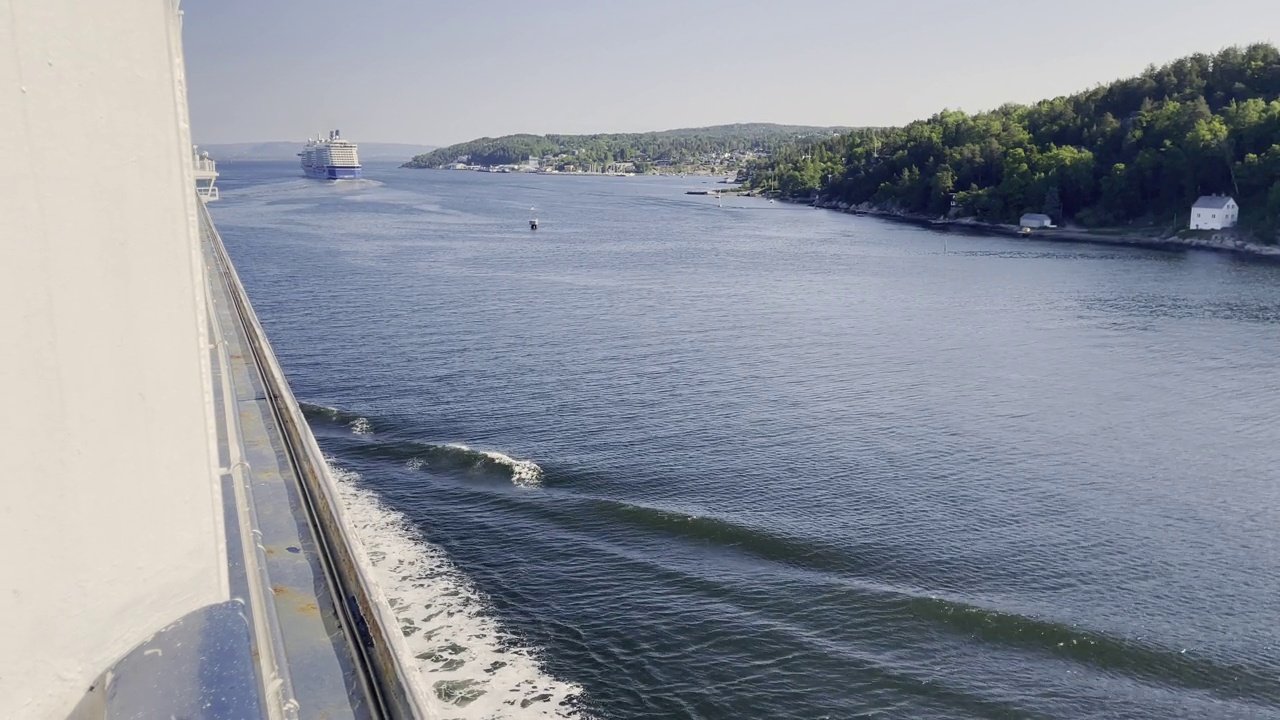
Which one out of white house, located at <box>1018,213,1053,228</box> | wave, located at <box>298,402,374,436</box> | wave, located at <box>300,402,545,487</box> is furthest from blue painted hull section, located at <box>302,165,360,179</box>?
wave, located at <box>300,402,545,487</box>

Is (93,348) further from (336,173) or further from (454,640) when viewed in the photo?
(336,173)

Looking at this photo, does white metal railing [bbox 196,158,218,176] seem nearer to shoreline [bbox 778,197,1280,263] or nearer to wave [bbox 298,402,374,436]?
wave [bbox 298,402,374,436]

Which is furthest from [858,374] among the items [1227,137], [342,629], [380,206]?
[380,206]

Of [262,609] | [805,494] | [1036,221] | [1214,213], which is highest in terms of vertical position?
[1214,213]

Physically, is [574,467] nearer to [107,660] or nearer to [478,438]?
[478,438]

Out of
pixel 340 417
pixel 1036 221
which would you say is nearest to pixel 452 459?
pixel 340 417

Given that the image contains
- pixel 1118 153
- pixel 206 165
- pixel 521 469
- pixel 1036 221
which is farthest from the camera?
pixel 1118 153

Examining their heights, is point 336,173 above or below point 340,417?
above
